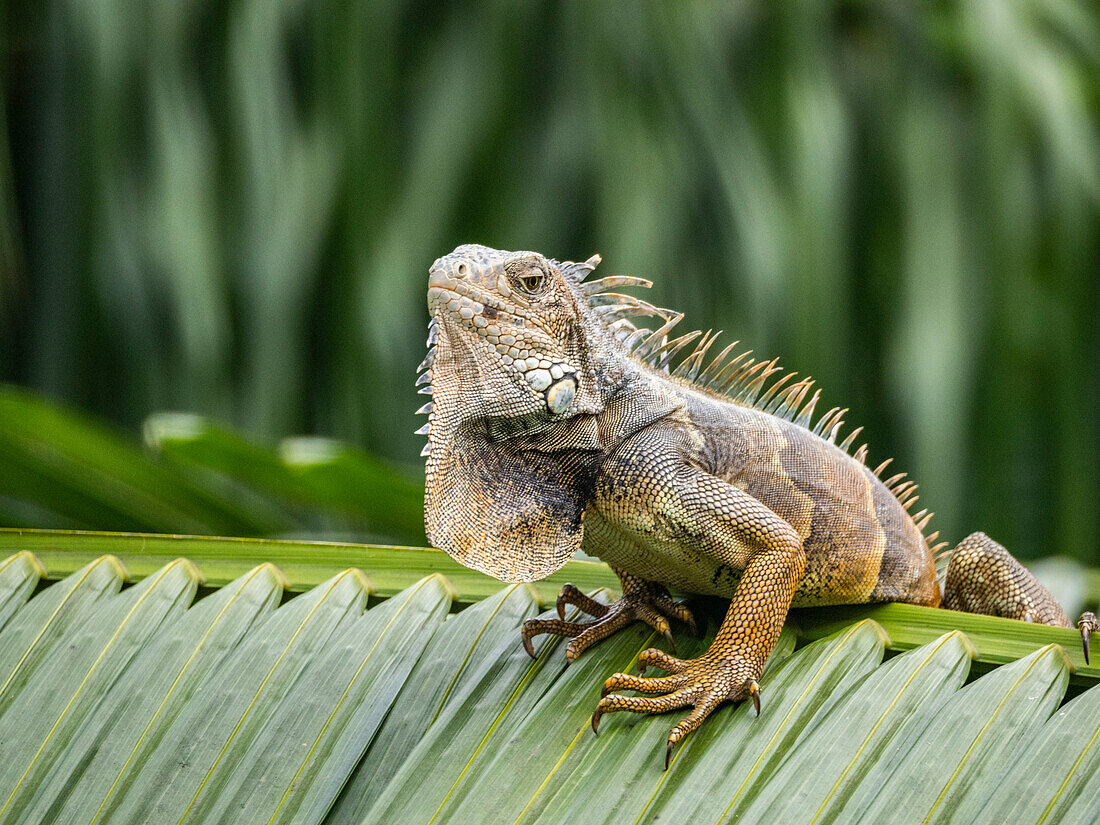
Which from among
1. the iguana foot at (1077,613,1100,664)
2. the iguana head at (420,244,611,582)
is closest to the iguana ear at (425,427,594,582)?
the iguana head at (420,244,611,582)

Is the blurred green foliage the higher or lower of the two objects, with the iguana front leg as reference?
higher

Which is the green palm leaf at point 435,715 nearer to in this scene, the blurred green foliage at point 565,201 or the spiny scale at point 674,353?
the spiny scale at point 674,353

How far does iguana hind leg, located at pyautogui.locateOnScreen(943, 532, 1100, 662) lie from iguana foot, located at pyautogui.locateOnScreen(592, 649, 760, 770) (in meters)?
0.82

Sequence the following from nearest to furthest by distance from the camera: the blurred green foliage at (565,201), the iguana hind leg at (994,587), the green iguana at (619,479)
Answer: the green iguana at (619,479) < the iguana hind leg at (994,587) < the blurred green foliage at (565,201)

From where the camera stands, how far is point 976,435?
4652mm

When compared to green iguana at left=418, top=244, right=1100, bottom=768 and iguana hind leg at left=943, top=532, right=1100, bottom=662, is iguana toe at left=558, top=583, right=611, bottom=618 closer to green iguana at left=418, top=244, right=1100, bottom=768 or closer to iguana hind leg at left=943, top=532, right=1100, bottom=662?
green iguana at left=418, top=244, right=1100, bottom=768

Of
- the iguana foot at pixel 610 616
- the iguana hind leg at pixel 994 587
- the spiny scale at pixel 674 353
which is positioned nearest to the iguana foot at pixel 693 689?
the iguana foot at pixel 610 616

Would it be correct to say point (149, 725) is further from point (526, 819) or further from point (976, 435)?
point (976, 435)

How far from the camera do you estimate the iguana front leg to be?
1563 mm

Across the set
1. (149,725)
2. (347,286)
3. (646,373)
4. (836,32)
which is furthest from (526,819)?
(836,32)

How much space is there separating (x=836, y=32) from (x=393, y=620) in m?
4.55

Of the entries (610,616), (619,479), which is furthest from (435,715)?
(619,479)

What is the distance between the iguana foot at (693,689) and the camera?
154 cm

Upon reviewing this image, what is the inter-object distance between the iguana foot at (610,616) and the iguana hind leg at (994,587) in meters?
0.75
